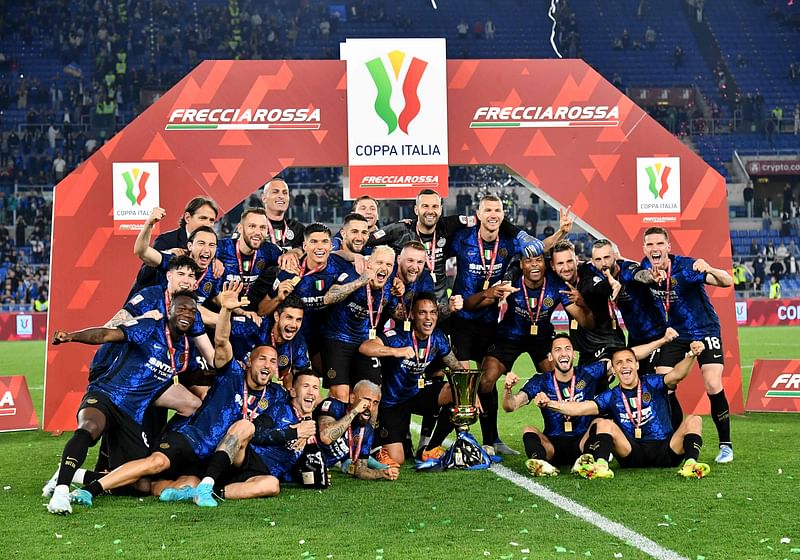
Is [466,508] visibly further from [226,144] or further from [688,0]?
[688,0]

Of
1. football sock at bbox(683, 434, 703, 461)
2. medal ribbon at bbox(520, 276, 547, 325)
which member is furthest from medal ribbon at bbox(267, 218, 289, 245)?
football sock at bbox(683, 434, 703, 461)

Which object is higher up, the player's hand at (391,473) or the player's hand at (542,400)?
the player's hand at (542,400)

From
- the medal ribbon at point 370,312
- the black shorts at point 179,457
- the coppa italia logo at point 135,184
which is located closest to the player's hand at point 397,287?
the medal ribbon at point 370,312

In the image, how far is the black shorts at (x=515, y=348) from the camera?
30.2 feet

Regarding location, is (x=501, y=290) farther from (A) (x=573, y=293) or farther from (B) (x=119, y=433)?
(B) (x=119, y=433)

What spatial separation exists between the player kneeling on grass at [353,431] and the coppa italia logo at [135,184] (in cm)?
412

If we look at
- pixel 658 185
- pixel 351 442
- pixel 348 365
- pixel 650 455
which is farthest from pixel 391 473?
pixel 658 185

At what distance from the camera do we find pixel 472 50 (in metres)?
37.1

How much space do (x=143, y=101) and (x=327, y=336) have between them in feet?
88.8

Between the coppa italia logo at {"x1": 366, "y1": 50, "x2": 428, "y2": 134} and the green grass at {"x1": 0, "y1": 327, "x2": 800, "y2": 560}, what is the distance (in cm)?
454

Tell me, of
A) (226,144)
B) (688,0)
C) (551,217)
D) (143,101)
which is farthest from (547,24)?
(226,144)

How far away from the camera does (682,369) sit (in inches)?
311

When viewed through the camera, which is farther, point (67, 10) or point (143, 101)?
point (67, 10)

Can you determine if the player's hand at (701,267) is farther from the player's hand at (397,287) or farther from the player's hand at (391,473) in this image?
the player's hand at (391,473)
